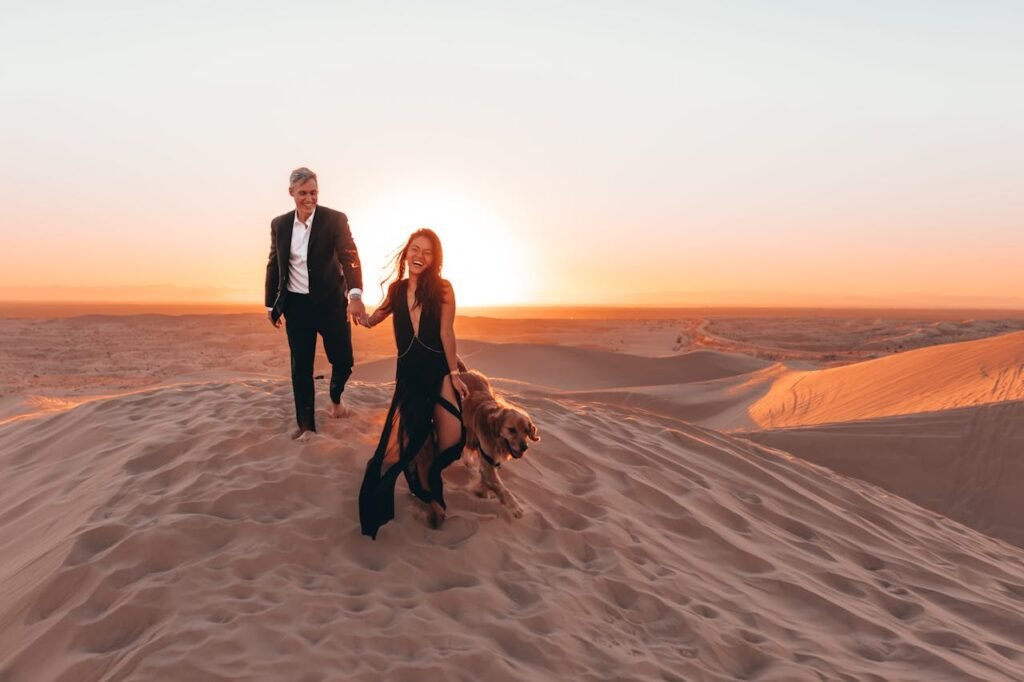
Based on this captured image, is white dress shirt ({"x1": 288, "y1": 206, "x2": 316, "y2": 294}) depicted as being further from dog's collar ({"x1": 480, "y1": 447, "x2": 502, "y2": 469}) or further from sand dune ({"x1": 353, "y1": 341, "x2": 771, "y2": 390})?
sand dune ({"x1": 353, "y1": 341, "x2": 771, "y2": 390})

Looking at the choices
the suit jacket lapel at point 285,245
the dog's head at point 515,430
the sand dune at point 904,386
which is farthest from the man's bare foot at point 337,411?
the sand dune at point 904,386

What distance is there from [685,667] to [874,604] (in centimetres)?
211

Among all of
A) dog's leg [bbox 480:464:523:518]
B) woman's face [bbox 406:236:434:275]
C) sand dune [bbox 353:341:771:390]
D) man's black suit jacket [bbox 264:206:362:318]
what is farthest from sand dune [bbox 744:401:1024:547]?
sand dune [bbox 353:341:771:390]

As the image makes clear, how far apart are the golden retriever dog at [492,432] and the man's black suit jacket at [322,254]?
1322 millimetres

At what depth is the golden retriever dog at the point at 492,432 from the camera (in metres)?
4.30

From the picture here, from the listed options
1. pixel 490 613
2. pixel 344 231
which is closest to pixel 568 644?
pixel 490 613

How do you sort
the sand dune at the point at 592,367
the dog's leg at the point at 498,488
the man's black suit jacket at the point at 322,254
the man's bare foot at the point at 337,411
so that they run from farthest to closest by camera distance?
the sand dune at the point at 592,367
the man's bare foot at the point at 337,411
the man's black suit jacket at the point at 322,254
the dog's leg at the point at 498,488

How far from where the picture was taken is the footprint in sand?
4277 mm

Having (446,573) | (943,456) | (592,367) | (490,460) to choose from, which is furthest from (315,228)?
(592,367)

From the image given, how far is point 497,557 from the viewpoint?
13.8 ft

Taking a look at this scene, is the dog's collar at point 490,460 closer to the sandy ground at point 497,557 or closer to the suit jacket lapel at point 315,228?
the sandy ground at point 497,557

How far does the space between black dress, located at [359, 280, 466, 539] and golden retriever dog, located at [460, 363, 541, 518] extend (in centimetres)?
16

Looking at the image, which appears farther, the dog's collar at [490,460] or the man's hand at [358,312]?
the man's hand at [358,312]

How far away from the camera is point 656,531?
16.7 ft
